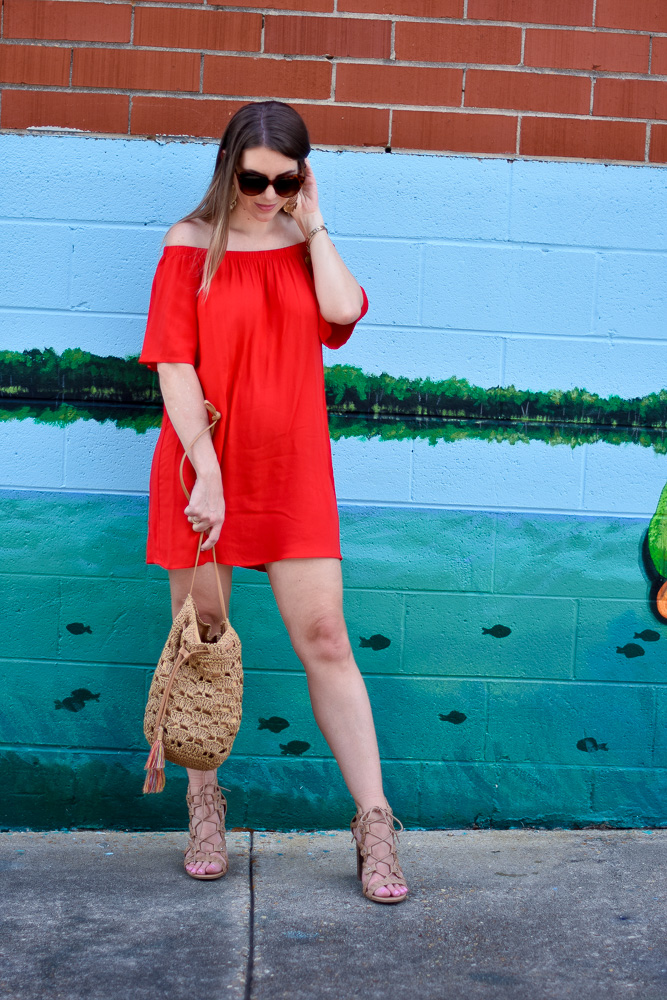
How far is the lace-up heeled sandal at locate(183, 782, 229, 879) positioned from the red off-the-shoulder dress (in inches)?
27.7

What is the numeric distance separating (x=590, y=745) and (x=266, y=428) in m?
1.57

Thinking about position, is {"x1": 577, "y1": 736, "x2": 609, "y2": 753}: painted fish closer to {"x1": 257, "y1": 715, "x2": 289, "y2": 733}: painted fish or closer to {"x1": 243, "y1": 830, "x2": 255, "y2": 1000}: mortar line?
{"x1": 257, "y1": 715, "x2": 289, "y2": 733}: painted fish

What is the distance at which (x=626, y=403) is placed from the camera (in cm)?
323

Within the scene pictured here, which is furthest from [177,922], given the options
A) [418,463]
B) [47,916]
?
[418,463]

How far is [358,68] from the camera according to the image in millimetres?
3119

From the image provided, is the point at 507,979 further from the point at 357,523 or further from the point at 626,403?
the point at 626,403

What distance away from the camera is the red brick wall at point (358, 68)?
3.10 metres

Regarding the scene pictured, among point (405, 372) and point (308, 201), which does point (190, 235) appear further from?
point (405, 372)

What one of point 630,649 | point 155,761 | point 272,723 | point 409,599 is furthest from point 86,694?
point 630,649

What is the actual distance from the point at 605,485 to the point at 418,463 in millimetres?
623

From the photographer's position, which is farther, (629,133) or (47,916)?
(629,133)

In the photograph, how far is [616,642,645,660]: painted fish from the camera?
328 cm

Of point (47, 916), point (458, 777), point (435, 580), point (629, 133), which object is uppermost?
point (629, 133)

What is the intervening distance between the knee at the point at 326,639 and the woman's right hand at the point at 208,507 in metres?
0.36
